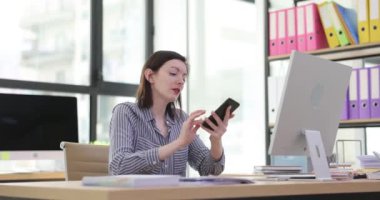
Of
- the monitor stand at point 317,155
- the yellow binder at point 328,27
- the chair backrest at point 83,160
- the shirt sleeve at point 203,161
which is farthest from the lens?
the yellow binder at point 328,27

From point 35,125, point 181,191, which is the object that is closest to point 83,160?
point 35,125

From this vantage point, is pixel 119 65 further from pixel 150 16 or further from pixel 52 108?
pixel 52 108

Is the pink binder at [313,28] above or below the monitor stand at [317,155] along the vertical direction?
above

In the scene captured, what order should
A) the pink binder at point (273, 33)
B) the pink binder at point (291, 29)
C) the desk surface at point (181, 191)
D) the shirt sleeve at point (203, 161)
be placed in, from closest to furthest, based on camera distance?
the desk surface at point (181, 191) < the shirt sleeve at point (203, 161) < the pink binder at point (291, 29) < the pink binder at point (273, 33)

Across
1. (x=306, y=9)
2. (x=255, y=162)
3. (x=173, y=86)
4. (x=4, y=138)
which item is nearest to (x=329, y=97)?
(x=173, y=86)

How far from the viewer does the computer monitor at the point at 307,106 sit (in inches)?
71.7

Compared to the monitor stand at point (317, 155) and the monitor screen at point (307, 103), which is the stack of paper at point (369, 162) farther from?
the monitor stand at point (317, 155)

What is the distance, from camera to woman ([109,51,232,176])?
2039 mm

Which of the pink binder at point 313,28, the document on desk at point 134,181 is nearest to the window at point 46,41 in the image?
the pink binder at point 313,28

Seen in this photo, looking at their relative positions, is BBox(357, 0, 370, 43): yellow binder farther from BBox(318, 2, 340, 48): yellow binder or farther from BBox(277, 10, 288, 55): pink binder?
BBox(277, 10, 288, 55): pink binder

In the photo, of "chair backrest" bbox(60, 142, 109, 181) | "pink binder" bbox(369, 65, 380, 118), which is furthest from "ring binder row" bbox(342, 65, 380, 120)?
"chair backrest" bbox(60, 142, 109, 181)

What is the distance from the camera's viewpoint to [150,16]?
16.7 feet

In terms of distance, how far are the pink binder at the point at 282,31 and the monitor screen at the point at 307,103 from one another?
1740 millimetres

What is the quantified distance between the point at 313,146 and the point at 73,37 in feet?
10.1
